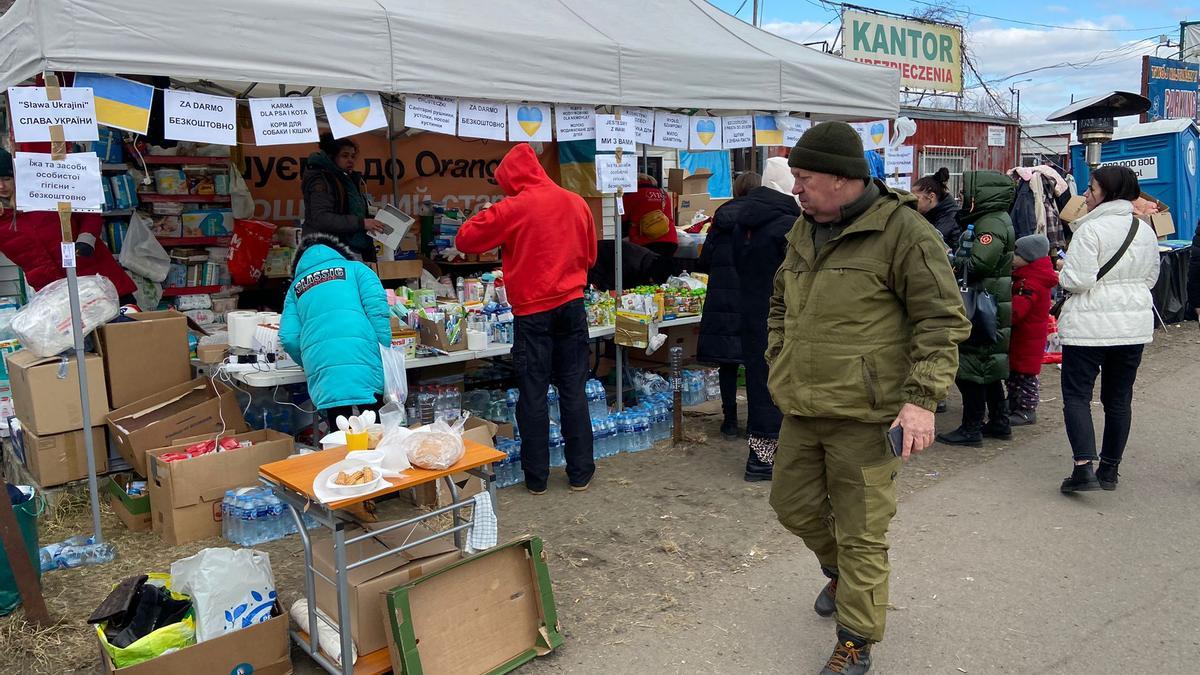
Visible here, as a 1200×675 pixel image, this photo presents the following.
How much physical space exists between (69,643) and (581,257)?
3.22m

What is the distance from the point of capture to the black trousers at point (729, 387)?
254 inches

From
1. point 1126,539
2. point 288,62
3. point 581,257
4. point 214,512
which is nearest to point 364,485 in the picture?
point 214,512

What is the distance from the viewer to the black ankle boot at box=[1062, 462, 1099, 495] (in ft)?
16.5

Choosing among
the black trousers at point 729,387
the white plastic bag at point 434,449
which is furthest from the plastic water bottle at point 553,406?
the white plastic bag at point 434,449

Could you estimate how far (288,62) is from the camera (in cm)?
483

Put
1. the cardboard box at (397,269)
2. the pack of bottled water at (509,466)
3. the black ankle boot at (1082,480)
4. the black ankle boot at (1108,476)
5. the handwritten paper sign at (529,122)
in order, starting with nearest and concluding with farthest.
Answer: the black ankle boot at (1082,480)
the black ankle boot at (1108,476)
the pack of bottled water at (509,466)
the handwritten paper sign at (529,122)
the cardboard box at (397,269)

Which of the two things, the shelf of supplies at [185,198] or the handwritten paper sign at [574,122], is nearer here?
the handwritten paper sign at [574,122]

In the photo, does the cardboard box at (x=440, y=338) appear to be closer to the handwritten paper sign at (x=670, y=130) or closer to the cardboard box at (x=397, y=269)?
the cardboard box at (x=397, y=269)

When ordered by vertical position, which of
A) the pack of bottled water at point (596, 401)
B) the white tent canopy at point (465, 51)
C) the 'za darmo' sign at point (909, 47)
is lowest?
the pack of bottled water at point (596, 401)

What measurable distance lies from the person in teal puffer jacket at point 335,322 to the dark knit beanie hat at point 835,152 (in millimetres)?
2602

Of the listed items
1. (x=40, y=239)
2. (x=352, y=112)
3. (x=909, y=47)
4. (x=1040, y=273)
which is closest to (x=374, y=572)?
(x=352, y=112)

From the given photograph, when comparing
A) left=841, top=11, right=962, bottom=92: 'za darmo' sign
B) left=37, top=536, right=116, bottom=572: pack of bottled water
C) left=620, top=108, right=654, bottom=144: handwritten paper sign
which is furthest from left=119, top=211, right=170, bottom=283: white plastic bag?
left=841, top=11, right=962, bottom=92: 'za darmo' sign

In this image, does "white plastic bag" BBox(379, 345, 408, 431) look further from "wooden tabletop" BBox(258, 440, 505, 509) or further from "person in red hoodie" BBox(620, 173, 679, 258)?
"person in red hoodie" BBox(620, 173, 679, 258)

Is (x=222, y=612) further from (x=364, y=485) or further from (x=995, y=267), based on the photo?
(x=995, y=267)
